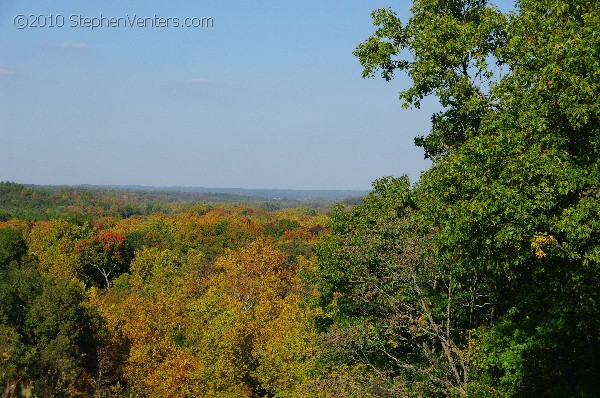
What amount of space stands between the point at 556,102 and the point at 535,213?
7.65 ft

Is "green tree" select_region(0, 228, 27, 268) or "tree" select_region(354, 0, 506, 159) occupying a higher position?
"tree" select_region(354, 0, 506, 159)

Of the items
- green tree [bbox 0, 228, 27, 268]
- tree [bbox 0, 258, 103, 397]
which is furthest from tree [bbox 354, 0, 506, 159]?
green tree [bbox 0, 228, 27, 268]

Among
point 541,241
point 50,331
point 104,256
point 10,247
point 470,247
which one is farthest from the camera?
point 104,256

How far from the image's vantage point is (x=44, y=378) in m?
31.1

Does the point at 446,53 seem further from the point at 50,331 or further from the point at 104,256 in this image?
the point at 104,256

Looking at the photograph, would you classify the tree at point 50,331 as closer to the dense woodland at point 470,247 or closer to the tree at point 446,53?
the dense woodland at point 470,247

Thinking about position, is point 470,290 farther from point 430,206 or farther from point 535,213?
point 535,213

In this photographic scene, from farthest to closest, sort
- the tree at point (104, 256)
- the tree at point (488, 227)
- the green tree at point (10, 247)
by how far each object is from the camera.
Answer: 1. the tree at point (104, 256)
2. the green tree at point (10, 247)
3. the tree at point (488, 227)

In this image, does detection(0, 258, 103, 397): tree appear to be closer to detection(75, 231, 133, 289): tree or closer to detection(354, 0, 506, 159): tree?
detection(354, 0, 506, 159): tree

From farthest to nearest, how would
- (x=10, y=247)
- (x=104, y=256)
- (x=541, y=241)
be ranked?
(x=104, y=256), (x=10, y=247), (x=541, y=241)

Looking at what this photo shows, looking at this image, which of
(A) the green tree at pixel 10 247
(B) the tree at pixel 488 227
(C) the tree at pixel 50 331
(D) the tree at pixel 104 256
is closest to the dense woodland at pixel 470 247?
(B) the tree at pixel 488 227

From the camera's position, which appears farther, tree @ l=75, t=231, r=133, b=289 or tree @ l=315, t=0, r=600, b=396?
tree @ l=75, t=231, r=133, b=289

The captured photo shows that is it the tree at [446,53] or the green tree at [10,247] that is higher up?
the tree at [446,53]

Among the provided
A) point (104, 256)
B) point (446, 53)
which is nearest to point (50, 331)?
point (446, 53)
